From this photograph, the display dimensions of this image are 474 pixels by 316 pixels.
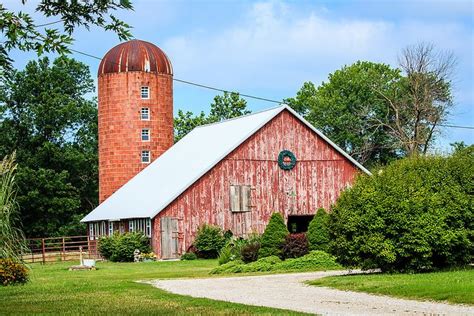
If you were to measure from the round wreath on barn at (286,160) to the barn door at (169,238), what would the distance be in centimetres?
745

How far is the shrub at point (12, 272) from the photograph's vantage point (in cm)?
2588

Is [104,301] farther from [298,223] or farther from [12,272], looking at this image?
[298,223]

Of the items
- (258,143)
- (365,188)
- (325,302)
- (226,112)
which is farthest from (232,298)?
(226,112)

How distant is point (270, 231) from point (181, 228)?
47.1 ft

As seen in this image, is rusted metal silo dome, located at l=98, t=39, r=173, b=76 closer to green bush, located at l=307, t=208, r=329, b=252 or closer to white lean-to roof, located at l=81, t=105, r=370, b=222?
white lean-to roof, located at l=81, t=105, r=370, b=222

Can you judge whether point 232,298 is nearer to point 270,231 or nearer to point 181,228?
point 270,231

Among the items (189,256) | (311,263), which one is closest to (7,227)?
(311,263)

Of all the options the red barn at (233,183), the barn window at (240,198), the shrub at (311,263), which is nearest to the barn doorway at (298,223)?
the red barn at (233,183)

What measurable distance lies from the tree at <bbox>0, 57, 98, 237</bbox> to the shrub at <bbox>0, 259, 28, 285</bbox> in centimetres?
4204

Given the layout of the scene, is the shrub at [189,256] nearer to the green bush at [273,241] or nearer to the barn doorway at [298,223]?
the barn doorway at [298,223]

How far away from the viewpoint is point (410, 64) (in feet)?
212

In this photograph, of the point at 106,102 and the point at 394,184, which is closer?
the point at 394,184

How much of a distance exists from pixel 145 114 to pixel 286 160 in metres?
14.0

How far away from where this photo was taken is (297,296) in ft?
69.8
